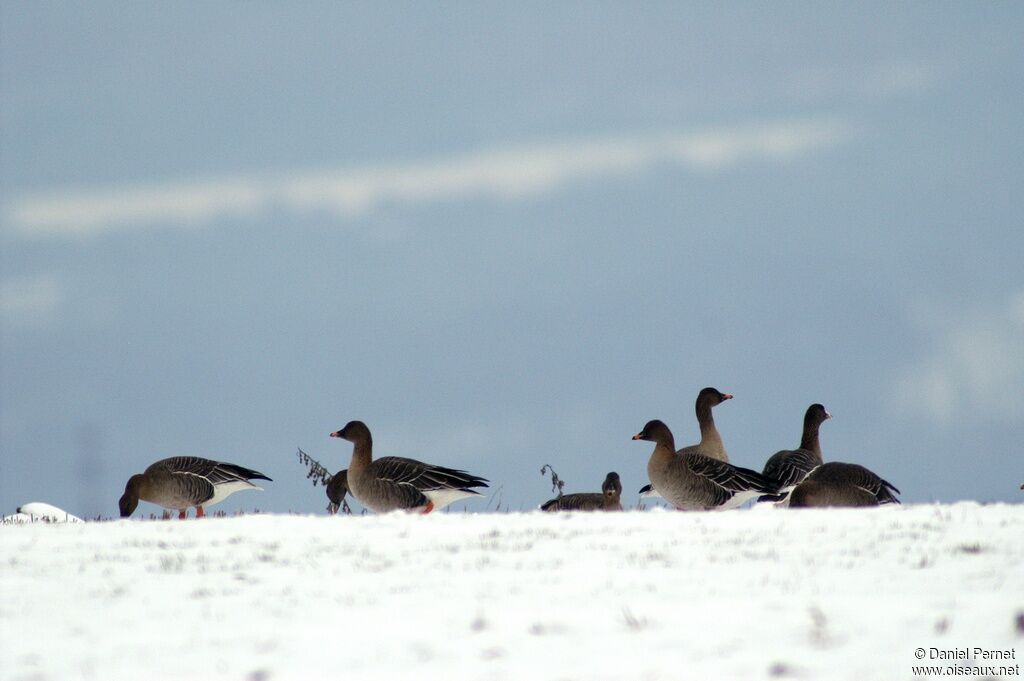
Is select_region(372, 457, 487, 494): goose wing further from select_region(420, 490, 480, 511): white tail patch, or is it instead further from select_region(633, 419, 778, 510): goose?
select_region(633, 419, 778, 510): goose

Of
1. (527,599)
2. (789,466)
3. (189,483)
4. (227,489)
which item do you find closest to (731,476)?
(789,466)

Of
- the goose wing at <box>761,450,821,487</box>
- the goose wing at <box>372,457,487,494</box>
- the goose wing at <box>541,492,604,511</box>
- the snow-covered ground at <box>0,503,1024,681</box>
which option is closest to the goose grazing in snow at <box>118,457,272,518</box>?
the goose wing at <box>372,457,487,494</box>

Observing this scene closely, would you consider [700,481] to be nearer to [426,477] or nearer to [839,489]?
[839,489]

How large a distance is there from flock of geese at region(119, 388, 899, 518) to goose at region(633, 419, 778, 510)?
0.05 feet

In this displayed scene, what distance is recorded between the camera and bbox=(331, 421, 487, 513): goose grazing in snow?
20047 mm

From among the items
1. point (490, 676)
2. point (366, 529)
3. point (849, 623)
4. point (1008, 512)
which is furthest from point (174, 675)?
point (1008, 512)

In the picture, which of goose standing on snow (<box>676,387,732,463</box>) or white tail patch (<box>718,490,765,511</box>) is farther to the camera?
goose standing on snow (<box>676,387,732,463</box>)

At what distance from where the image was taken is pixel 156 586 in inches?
485

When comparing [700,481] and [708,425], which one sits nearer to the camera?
[700,481]

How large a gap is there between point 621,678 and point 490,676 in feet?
3.19

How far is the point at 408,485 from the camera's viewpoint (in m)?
20.1

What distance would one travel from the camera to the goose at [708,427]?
75.3 ft

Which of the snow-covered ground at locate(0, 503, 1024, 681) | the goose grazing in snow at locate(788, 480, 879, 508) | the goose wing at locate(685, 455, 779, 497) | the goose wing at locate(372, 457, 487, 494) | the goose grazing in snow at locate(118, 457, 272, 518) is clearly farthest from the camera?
the goose grazing in snow at locate(118, 457, 272, 518)

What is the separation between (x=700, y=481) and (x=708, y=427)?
4.02 metres
